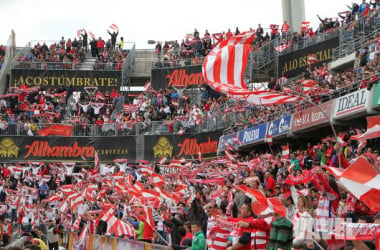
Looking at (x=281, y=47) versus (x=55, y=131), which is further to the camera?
(x=55, y=131)

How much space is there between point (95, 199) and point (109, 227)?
34.3 feet

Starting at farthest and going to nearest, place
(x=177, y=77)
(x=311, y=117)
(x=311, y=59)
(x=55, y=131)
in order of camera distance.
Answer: (x=177, y=77)
(x=55, y=131)
(x=311, y=59)
(x=311, y=117)

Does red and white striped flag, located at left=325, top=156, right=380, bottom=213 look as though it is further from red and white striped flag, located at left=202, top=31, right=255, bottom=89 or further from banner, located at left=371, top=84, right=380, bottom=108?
banner, located at left=371, top=84, right=380, bottom=108

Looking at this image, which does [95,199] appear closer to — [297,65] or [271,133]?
[271,133]

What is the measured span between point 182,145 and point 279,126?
13687 millimetres

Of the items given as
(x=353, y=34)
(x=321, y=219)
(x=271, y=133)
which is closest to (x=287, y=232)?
(x=321, y=219)

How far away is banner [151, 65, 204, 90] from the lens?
52.0 m

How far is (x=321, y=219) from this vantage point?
1236 cm

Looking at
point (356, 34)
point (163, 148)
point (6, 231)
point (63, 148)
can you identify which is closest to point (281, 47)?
point (163, 148)

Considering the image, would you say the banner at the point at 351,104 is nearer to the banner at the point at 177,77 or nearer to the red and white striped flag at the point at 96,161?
the red and white striped flag at the point at 96,161

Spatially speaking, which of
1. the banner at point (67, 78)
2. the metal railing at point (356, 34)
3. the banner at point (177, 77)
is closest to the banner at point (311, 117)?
the metal railing at point (356, 34)

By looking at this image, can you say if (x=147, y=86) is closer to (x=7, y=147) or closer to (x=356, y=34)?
(x=7, y=147)

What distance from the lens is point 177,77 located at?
5322cm

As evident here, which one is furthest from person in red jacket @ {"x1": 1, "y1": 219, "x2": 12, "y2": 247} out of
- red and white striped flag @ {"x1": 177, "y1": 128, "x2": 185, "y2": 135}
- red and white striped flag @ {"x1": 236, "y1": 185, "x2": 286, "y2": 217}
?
red and white striped flag @ {"x1": 236, "y1": 185, "x2": 286, "y2": 217}
